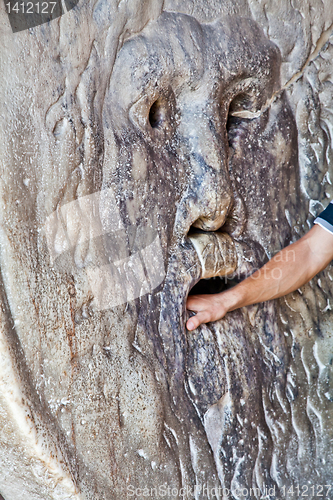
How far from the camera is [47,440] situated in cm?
84

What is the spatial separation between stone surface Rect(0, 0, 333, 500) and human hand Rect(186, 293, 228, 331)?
33mm

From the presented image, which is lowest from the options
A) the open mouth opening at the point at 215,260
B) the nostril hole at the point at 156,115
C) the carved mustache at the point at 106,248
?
the open mouth opening at the point at 215,260

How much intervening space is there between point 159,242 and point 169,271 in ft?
0.25

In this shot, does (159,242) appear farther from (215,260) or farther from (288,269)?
(288,269)

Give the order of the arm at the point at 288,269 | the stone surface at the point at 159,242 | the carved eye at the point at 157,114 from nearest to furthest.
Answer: the stone surface at the point at 159,242 → the carved eye at the point at 157,114 → the arm at the point at 288,269

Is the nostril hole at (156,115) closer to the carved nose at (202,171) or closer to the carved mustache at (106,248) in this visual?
the carved nose at (202,171)

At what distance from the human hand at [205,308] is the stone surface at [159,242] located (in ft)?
0.11

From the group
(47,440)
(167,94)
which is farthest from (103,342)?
(167,94)

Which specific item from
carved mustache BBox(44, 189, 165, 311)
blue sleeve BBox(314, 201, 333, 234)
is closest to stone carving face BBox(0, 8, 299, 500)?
carved mustache BBox(44, 189, 165, 311)

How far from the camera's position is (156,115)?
111 centimetres

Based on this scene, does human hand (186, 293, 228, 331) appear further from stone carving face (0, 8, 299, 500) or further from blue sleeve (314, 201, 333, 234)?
blue sleeve (314, 201, 333, 234)

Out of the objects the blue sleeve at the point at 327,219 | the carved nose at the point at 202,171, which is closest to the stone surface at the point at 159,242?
the carved nose at the point at 202,171

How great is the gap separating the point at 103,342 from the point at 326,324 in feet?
2.72

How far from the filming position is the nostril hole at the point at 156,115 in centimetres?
110
